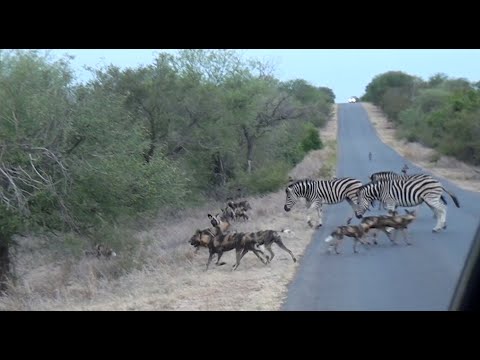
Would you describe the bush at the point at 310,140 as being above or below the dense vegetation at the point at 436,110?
below

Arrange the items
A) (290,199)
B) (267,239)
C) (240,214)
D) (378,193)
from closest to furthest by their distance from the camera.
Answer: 1. (267,239)
2. (378,193)
3. (240,214)
4. (290,199)

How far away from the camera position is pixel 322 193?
1880 cm

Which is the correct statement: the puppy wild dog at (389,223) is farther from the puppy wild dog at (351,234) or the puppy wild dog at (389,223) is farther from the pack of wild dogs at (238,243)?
the pack of wild dogs at (238,243)

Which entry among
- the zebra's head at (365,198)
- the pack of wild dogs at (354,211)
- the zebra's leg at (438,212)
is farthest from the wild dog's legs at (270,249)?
the zebra's head at (365,198)

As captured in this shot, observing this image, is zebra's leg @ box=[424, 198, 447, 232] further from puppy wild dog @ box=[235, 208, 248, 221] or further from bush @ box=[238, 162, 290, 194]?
bush @ box=[238, 162, 290, 194]

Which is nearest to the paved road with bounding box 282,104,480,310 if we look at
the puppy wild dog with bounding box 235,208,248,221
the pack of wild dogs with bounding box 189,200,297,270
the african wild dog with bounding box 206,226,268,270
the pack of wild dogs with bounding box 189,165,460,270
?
the pack of wild dogs with bounding box 189,165,460,270

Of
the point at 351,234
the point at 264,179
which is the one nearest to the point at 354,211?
the point at 351,234

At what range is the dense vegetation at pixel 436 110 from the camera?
1011 inches

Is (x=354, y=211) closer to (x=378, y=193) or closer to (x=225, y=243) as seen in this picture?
(x=378, y=193)

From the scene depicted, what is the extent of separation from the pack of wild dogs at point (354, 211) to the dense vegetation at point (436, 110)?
20.8 feet

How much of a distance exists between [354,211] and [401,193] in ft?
3.79
